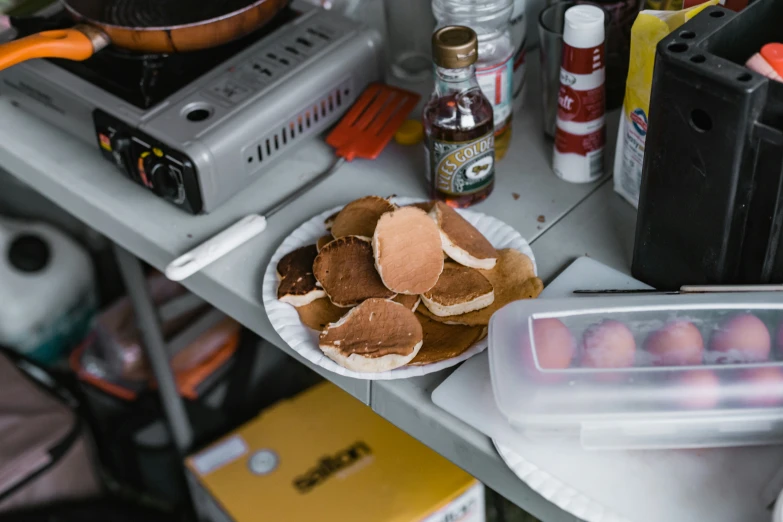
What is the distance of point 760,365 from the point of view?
625 mm

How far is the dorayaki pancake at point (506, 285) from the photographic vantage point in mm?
763

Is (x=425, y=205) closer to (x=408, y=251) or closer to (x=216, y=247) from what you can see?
(x=408, y=251)

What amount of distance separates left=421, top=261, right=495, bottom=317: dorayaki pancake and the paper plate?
4cm

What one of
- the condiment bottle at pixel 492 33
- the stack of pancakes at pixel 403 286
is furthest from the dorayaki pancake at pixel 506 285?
the condiment bottle at pixel 492 33

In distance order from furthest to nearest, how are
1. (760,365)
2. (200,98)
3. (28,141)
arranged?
(28,141), (200,98), (760,365)

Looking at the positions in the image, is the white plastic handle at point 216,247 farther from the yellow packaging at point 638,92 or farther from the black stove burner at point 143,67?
the yellow packaging at point 638,92

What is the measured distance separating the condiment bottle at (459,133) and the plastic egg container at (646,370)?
23 centimetres

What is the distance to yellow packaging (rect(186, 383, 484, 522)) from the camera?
107 centimetres

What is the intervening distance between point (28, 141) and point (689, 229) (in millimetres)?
781

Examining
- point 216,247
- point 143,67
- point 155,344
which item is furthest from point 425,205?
point 155,344

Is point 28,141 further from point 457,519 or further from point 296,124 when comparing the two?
point 457,519

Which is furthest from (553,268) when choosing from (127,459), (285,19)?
(127,459)

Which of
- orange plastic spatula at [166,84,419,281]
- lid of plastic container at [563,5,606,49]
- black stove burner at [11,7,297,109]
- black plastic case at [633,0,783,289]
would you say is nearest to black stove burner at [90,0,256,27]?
black stove burner at [11,7,297,109]

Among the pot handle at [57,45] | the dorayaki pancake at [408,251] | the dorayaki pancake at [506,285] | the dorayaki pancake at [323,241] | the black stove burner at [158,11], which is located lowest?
the dorayaki pancake at [506,285]
